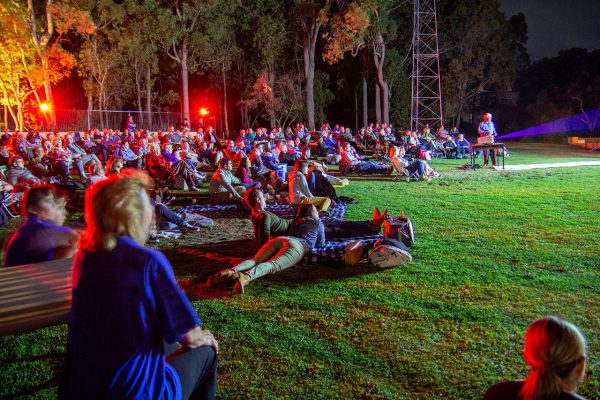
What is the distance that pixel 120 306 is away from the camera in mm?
2113

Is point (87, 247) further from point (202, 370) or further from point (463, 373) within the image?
point (463, 373)

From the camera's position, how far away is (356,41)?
31.3 metres

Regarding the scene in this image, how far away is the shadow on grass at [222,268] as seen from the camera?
18.8ft

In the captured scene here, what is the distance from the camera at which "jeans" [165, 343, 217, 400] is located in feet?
8.09

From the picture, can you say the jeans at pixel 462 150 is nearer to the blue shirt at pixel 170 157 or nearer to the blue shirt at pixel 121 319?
the blue shirt at pixel 170 157

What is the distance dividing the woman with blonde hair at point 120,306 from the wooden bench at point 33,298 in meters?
1.13

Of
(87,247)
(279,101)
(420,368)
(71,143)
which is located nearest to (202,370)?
(87,247)

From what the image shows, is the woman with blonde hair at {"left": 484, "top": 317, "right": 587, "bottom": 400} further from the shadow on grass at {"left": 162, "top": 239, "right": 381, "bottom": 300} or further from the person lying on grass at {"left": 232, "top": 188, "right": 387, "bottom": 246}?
the person lying on grass at {"left": 232, "top": 188, "right": 387, "bottom": 246}

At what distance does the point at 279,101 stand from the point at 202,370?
1455 inches

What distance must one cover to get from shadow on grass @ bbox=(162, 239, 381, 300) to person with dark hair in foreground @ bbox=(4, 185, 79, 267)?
5.66 feet

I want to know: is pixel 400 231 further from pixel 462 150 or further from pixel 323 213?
pixel 462 150

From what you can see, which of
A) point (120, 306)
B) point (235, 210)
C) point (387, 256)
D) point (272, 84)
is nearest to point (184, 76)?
point (272, 84)

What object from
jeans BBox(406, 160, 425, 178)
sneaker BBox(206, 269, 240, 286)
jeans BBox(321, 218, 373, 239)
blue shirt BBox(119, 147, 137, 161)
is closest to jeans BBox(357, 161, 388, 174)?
jeans BBox(406, 160, 425, 178)

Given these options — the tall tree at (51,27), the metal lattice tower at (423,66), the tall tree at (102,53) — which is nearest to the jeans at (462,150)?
the metal lattice tower at (423,66)
